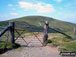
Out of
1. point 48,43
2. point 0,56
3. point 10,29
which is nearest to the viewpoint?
point 0,56

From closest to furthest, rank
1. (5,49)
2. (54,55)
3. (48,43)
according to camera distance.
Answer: (54,55), (5,49), (48,43)

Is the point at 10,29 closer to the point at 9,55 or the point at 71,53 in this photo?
the point at 9,55

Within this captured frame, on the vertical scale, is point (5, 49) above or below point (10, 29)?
below

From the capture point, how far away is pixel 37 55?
7.55m

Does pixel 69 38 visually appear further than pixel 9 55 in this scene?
Yes

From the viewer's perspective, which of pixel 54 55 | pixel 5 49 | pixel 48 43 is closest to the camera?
pixel 54 55

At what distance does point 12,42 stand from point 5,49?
135 centimetres

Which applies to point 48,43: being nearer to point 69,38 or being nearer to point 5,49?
point 69,38

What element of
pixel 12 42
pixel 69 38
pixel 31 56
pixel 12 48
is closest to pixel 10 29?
pixel 12 42

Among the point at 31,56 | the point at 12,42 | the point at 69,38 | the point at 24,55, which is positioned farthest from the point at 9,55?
the point at 69,38

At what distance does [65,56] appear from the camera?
7176 mm

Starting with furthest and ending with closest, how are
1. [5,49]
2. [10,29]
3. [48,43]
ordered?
[48,43] → [10,29] → [5,49]

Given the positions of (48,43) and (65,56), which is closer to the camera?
(65,56)

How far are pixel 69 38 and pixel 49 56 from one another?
5520 mm
